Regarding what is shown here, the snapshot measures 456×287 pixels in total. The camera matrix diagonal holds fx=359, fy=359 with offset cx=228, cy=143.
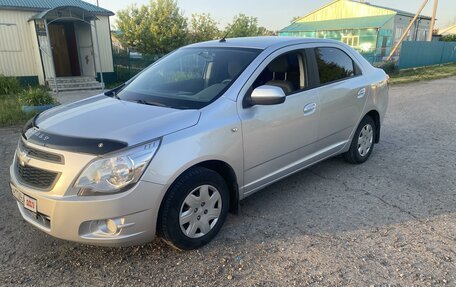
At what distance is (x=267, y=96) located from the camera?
3.17 meters

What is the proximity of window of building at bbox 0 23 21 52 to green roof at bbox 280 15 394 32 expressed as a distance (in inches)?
1050

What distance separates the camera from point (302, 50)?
4.01m

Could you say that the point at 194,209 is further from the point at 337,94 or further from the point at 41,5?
the point at 41,5

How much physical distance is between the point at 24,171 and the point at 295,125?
8.29 ft

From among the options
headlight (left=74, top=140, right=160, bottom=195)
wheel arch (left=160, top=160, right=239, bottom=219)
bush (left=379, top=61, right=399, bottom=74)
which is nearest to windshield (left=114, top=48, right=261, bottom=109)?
wheel arch (left=160, top=160, right=239, bottom=219)

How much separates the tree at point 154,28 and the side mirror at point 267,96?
Answer: 24.2 m

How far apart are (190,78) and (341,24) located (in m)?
35.4

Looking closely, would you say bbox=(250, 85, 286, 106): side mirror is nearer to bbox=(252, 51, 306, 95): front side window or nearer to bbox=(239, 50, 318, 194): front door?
bbox=(239, 50, 318, 194): front door

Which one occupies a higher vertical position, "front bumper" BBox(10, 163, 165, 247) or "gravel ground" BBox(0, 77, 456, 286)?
"front bumper" BBox(10, 163, 165, 247)

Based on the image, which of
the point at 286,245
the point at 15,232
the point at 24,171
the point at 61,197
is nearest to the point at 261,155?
the point at 286,245

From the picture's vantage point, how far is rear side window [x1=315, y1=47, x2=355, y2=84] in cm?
421

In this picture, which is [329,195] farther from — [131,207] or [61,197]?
[61,197]

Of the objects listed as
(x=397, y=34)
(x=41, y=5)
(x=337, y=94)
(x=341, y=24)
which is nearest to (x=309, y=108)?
(x=337, y=94)

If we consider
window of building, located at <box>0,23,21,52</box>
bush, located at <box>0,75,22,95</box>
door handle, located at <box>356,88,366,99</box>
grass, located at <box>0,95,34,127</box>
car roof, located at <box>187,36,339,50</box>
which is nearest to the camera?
car roof, located at <box>187,36,339,50</box>
